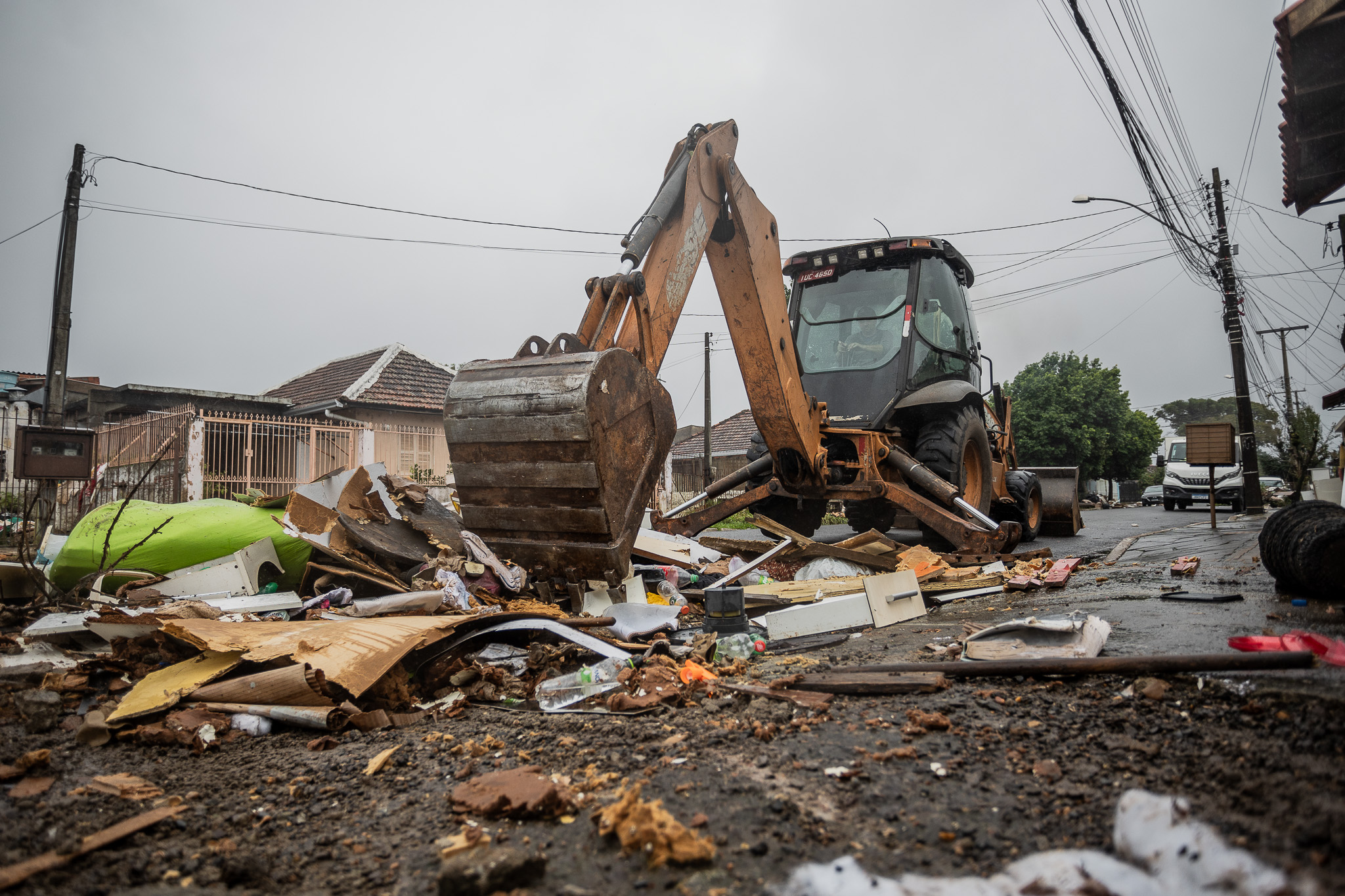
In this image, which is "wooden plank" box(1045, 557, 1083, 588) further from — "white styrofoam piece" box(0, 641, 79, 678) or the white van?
the white van

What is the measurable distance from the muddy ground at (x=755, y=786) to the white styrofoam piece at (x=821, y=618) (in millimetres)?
1312

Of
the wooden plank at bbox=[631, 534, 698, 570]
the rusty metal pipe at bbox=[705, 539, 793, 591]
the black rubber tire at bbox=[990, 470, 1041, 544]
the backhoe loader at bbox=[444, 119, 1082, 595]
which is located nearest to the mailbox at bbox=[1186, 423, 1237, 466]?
the backhoe loader at bbox=[444, 119, 1082, 595]

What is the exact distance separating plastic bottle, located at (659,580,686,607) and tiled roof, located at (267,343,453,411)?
11657 mm

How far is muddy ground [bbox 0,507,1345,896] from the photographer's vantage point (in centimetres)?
154

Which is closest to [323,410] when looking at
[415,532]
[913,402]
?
[415,532]

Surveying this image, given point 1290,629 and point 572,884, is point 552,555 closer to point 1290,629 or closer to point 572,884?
point 572,884

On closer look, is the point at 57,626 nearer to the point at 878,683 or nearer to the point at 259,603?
the point at 259,603

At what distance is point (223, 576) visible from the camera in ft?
14.4

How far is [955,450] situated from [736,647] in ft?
11.9

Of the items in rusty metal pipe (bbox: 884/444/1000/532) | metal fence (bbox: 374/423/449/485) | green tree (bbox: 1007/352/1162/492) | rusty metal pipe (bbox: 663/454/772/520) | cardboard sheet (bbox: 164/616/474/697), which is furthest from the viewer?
green tree (bbox: 1007/352/1162/492)

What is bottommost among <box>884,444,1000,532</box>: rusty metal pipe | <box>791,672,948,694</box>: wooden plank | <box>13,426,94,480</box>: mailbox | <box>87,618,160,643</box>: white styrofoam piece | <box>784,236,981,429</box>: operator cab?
<box>791,672,948,694</box>: wooden plank

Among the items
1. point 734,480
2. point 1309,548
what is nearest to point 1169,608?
point 1309,548

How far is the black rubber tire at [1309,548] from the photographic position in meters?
3.70

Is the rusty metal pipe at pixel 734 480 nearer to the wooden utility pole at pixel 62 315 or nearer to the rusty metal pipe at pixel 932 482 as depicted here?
the rusty metal pipe at pixel 932 482
